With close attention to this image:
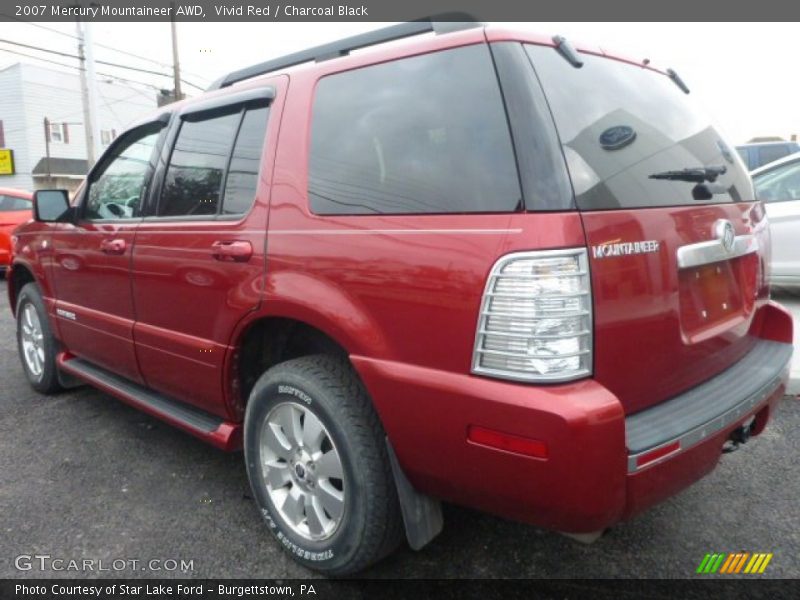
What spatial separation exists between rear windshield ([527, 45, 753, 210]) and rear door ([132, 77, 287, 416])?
3.79 feet

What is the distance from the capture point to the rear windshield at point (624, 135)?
Result: 1.77m

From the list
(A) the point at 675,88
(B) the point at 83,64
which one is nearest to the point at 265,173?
(A) the point at 675,88

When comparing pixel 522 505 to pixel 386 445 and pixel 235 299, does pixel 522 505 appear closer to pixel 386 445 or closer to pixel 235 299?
pixel 386 445

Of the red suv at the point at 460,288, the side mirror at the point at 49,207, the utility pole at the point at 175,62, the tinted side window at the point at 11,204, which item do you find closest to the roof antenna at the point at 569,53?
the red suv at the point at 460,288

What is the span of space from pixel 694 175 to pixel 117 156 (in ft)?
10.00

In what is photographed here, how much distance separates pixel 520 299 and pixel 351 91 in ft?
3.52

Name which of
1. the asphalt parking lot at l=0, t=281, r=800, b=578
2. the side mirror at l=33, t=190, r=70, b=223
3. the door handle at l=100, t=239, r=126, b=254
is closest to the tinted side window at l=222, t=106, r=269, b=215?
the door handle at l=100, t=239, r=126, b=254

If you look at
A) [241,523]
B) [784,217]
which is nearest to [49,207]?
[241,523]

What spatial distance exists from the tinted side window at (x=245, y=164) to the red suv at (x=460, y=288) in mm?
13

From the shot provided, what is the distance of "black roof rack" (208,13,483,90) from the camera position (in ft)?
6.71

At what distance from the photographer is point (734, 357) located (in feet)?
7.43

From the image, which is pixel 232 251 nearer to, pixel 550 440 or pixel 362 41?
pixel 362 41

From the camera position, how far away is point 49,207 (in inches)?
146

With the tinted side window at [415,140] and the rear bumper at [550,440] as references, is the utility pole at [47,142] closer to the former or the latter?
the tinted side window at [415,140]
